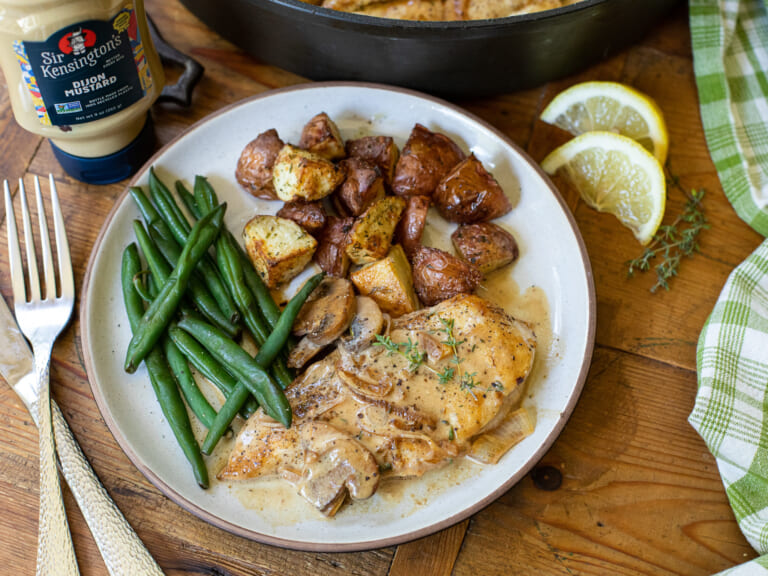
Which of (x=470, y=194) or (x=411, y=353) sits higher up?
(x=470, y=194)

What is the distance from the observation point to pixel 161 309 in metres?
2.37

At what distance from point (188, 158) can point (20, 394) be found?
1085mm

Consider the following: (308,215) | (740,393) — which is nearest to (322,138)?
(308,215)

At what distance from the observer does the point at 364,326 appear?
2320 mm

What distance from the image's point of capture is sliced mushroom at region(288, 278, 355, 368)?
2.34 m

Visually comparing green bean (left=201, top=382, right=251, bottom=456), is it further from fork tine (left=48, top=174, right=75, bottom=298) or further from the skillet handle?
the skillet handle

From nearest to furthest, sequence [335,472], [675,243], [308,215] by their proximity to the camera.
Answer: [335,472] → [308,215] → [675,243]

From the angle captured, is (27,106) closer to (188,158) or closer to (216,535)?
(188,158)

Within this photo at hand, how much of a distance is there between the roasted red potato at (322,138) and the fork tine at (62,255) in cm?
98

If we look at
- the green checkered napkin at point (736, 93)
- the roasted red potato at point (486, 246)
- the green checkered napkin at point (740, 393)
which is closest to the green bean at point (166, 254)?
the roasted red potato at point (486, 246)

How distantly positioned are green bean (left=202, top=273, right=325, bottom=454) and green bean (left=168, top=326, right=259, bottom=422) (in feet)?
0.15

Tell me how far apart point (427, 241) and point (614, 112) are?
971mm

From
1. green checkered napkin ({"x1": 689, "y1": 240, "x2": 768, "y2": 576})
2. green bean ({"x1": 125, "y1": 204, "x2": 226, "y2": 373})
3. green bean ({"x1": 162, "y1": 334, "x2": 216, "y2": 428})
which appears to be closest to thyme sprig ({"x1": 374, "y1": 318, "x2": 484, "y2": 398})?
green bean ({"x1": 162, "y1": 334, "x2": 216, "y2": 428})

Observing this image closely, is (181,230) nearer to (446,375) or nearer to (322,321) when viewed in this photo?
(322,321)
